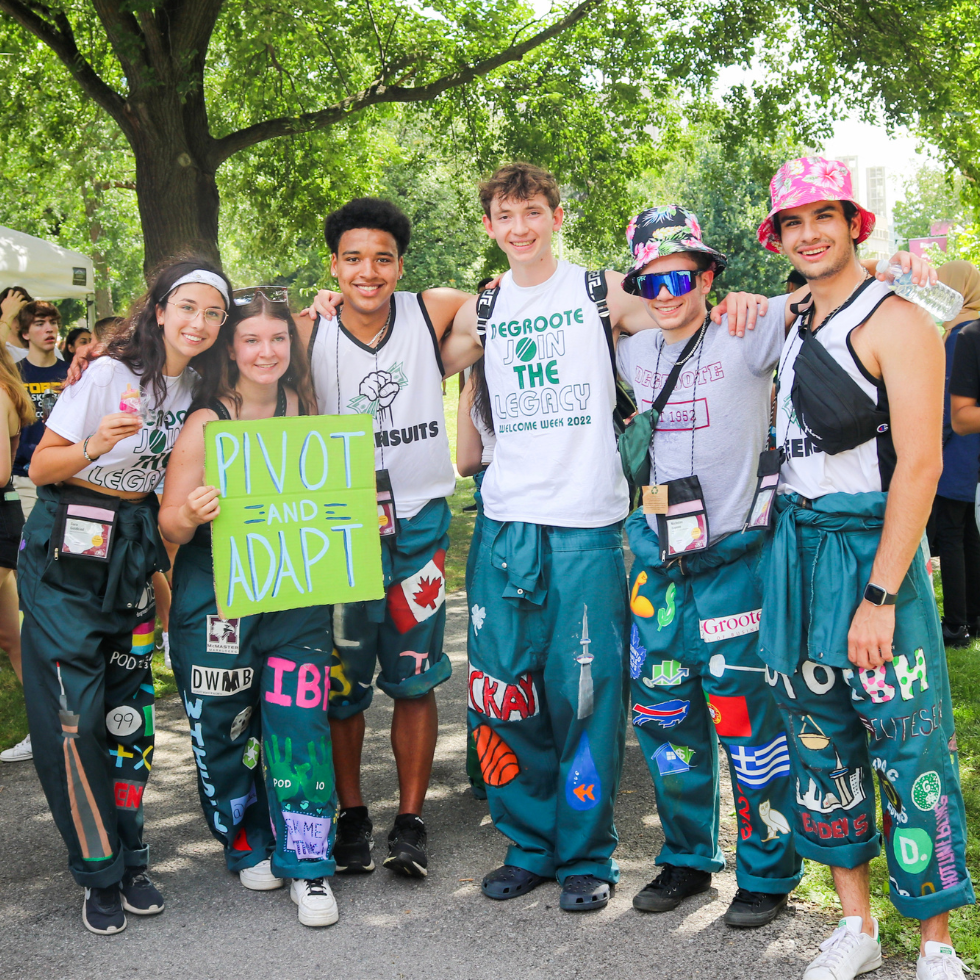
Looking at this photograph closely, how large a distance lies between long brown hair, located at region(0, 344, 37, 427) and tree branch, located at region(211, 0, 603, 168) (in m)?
6.15

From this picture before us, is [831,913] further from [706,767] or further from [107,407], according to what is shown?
[107,407]

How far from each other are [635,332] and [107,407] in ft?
5.73

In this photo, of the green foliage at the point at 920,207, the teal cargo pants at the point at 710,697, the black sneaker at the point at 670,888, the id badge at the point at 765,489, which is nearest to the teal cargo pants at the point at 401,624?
the teal cargo pants at the point at 710,697

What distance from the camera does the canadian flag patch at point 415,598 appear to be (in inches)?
143

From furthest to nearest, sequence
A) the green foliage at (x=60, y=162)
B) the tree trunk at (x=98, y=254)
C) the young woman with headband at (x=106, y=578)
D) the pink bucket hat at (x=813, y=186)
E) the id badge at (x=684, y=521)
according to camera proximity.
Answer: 1. the tree trunk at (x=98, y=254)
2. the green foliage at (x=60, y=162)
3. the young woman with headband at (x=106, y=578)
4. the id badge at (x=684, y=521)
5. the pink bucket hat at (x=813, y=186)

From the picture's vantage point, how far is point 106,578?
3.22 meters

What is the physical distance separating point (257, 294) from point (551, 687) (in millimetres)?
1662

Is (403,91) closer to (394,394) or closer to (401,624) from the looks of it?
(394,394)

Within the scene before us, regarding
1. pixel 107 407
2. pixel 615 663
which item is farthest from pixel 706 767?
pixel 107 407

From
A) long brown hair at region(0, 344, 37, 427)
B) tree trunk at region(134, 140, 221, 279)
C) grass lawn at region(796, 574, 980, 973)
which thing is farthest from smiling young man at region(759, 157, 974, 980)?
tree trunk at region(134, 140, 221, 279)

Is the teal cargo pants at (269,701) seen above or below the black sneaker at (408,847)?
above

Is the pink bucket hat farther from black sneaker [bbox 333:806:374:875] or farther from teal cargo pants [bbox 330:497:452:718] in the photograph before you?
black sneaker [bbox 333:806:374:875]

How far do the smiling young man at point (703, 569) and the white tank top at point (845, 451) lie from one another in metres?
0.24

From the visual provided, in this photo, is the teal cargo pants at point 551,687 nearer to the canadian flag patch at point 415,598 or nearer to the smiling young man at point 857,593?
the canadian flag patch at point 415,598
